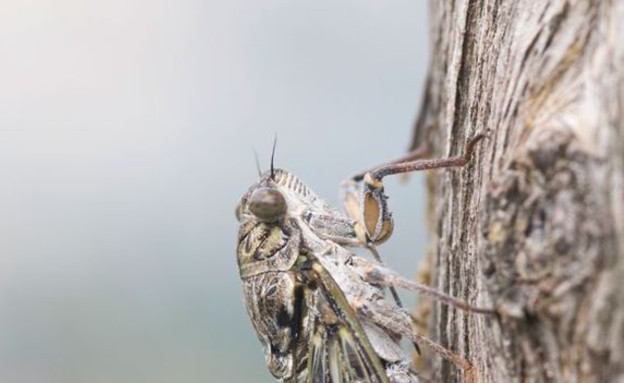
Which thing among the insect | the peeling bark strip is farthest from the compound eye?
the peeling bark strip

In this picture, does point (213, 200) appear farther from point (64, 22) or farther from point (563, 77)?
point (563, 77)

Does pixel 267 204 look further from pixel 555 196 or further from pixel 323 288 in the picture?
pixel 555 196

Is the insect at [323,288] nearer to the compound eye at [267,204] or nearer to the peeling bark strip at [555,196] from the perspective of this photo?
the compound eye at [267,204]

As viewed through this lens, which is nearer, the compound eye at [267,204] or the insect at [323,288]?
the insect at [323,288]

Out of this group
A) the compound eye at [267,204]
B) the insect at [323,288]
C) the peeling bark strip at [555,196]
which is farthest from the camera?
the compound eye at [267,204]

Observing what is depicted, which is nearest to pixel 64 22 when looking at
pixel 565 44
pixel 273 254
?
pixel 273 254

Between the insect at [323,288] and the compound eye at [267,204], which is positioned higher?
the compound eye at [267,204]

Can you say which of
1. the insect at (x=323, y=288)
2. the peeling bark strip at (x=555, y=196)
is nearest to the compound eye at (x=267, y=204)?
the insect at (x=323, y=288)
